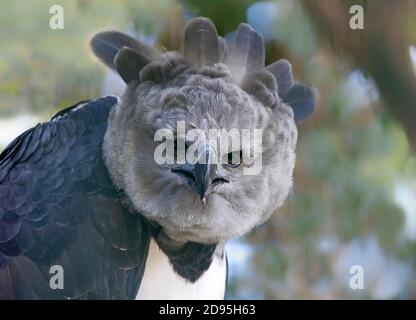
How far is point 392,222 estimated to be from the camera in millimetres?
2154

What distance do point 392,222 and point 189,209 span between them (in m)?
0.90

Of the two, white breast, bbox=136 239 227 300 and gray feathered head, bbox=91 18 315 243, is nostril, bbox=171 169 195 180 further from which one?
white breast, bbox=136 239 227 300

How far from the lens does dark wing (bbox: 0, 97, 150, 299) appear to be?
4.96ft

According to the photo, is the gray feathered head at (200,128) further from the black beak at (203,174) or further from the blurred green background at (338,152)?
the blurred green background at (338,152)

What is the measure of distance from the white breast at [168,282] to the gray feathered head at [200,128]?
0.08 metres

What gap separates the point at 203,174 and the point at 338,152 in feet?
2.83

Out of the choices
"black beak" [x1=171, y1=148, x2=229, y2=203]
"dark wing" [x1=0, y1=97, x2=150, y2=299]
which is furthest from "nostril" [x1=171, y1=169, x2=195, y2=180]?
"dark wing" [x1=0, y1=97, x2=150, y2=299]

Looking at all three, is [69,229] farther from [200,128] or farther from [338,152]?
[338,152]

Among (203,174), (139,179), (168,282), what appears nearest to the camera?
(203,174)

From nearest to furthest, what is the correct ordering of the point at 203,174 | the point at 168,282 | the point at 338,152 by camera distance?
the point at 203,174 < the point at 168,282 < the point at 338,152

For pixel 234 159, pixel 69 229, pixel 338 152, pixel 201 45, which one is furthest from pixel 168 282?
pixel 338 152

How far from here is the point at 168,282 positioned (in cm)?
165
